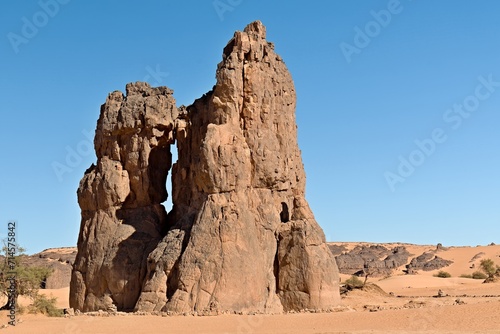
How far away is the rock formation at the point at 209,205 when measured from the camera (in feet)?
71.1

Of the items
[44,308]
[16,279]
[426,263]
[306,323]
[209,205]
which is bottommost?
[306,323]

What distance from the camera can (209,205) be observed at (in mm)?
22422

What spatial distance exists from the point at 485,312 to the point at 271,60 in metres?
12.2

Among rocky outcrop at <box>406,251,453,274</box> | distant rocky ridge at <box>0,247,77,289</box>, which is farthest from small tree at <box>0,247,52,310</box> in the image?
rocky outcrop at <box>406,251,453,274</box>

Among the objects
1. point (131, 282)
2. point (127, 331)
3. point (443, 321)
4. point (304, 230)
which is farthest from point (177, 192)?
point (443, 321)

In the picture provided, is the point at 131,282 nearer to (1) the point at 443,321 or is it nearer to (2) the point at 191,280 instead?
(2) the point at 191,280

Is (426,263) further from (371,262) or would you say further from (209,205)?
(209,205)

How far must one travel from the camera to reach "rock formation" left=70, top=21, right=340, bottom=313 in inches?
853

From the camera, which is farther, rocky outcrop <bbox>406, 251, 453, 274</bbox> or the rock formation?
rocky outcrop <bbox>406, 251, 453, 274</bbox>

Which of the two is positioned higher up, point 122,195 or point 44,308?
point 122,195

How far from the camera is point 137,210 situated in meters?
25.8

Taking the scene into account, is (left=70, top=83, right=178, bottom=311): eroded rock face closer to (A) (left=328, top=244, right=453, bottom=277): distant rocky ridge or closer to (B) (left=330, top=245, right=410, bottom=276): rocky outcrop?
(A) (left=328, top=244, right=453, bottom=277): distant rocky ridge

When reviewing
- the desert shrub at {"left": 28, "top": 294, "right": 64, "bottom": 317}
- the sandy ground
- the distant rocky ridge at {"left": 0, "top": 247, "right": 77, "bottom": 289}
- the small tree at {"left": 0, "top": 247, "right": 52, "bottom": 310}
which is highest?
the distant rocky ridge at {"left": 0, "top": 247, "right": 77, "bottom": 289}

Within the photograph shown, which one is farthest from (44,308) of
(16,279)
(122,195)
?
(122,195)
